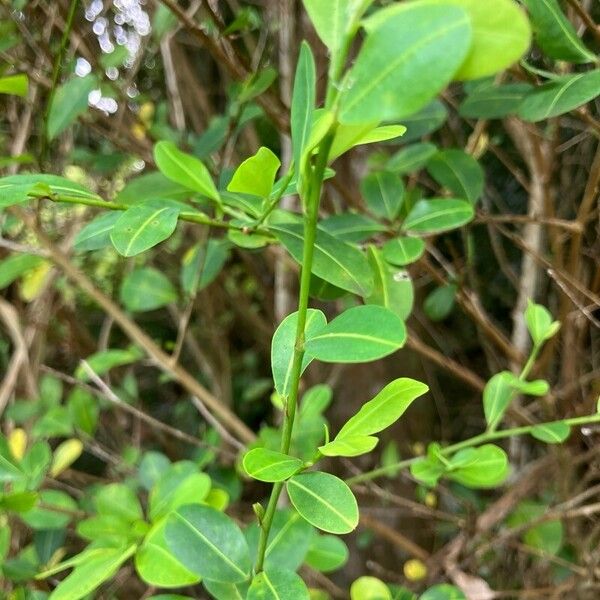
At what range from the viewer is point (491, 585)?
1.10m

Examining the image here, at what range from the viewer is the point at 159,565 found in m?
0.50

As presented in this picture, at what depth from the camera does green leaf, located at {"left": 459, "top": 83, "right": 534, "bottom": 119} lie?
67 cm

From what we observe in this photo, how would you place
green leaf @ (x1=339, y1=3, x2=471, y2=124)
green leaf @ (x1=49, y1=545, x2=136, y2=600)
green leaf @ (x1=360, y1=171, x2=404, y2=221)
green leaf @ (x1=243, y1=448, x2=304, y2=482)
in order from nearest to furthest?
green leaf @ (x1=339, y1=3, x2=471, y2=124), green leaf @ (x1=243, y1=448, x2=304, y2=482), green leaf @ (x1=49, y1=545, x2=136, y2=600), green leaf @ (x1=360, y1=171, x2=404, y2=221)

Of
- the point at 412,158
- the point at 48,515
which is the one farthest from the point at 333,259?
the point at 48,515

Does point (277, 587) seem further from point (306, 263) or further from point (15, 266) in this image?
point (15, 266)

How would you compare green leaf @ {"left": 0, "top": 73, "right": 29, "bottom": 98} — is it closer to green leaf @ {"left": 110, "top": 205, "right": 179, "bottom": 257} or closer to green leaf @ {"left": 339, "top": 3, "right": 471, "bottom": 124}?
green leaf @ {"left": 110, "top": 205, "right": 179, "bottom": 257}

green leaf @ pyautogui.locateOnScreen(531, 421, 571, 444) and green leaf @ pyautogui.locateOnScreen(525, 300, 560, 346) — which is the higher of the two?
green leaf @ pyautogui.locateOnScreen(525, 300, 560, 346)

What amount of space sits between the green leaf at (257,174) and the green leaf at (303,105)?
2.4 inches

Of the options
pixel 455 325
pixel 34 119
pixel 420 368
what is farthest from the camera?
pixel 455 325

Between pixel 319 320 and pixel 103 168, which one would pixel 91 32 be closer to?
pixel 103 168

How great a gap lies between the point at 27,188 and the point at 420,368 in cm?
116

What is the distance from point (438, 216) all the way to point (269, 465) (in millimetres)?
327

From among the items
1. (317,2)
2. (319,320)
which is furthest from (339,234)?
(317,2)

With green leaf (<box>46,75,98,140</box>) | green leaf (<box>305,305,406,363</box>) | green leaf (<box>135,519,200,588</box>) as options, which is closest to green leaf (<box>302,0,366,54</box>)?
green leaf (<box>305,305,406,363</box>)
